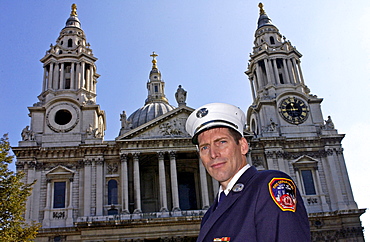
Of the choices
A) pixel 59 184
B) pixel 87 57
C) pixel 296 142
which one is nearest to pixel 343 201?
pixel 296 142

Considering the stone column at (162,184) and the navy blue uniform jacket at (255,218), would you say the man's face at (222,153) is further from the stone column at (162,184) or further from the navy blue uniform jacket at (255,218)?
the stone column at (162,184)

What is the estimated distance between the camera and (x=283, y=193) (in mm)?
2404

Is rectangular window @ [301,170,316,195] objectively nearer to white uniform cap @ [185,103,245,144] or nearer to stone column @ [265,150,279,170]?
stone column @ [265,150,279,170]

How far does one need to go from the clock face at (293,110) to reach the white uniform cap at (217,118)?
34647mm

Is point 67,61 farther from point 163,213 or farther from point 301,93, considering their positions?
point 301,93

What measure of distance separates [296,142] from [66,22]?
89.9 ft

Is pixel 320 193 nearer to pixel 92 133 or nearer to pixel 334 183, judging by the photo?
pixel 334 183

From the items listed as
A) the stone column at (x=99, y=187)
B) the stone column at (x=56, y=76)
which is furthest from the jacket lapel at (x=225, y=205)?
the stone column at (x=56, y=76)

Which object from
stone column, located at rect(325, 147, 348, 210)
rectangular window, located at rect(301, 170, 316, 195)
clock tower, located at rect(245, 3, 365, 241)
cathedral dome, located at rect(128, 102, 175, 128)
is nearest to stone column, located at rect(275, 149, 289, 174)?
clock tower, located at rect(245, 3, 365, 241)

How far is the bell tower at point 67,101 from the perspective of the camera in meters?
33.5

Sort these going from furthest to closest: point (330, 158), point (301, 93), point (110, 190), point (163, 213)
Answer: point (301, 93) → point (330, 158) → point (110, 190) → point (163, 213)

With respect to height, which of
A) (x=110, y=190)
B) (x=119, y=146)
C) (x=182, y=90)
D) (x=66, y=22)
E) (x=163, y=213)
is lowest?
(x=163, y=213)

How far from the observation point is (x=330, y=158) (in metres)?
34.5

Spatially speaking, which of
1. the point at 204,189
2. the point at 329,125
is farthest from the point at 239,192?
the point at 329,125
